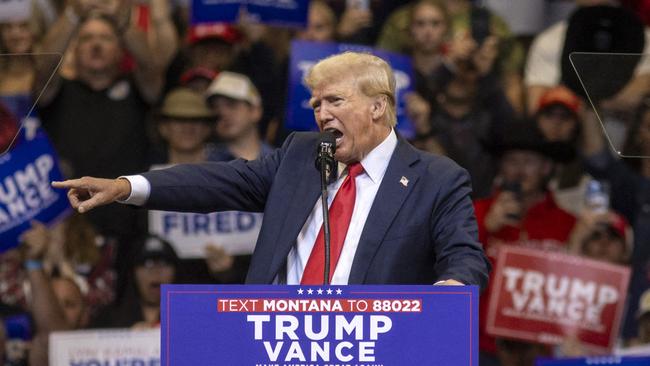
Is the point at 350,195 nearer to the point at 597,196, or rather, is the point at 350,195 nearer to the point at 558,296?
the point at 558,296

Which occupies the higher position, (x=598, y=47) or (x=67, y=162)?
(x=598, y=47)

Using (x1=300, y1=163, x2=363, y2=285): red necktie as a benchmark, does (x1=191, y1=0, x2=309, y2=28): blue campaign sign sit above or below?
above

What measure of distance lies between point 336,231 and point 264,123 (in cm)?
299

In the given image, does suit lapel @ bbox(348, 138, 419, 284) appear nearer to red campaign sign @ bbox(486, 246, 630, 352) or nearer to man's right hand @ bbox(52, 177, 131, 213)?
man's right hand @ bbox(52, 177, 131, 213)

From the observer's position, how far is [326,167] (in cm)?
361

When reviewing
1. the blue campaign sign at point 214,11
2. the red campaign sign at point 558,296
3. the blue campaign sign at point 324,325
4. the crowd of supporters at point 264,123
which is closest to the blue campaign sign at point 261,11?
the blue campaign sign at point 214,11

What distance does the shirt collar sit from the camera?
155 inches

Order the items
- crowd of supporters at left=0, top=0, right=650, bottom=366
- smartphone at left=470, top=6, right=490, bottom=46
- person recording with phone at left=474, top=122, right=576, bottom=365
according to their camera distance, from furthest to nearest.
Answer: smartphone at left=470, top=6, right=490, bottom=46 → person recording with phone at left=474, top=122, right=576, bottom=365 → crowd of supporters at left=0, top=0, right=650, bottom=366

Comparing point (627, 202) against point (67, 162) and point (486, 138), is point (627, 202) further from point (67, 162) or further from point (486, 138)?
point (67, 162)

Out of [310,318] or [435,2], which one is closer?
[310,318]

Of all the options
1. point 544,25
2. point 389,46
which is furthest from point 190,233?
point 544,25

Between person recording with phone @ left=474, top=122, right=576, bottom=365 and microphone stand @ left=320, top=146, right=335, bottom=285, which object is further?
person recording with phone @ left=474, top=122, right=576, bottom=365

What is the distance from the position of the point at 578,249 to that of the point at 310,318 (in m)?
3.65

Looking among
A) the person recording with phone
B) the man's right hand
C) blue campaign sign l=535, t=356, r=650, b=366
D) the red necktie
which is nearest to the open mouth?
the red necktie
